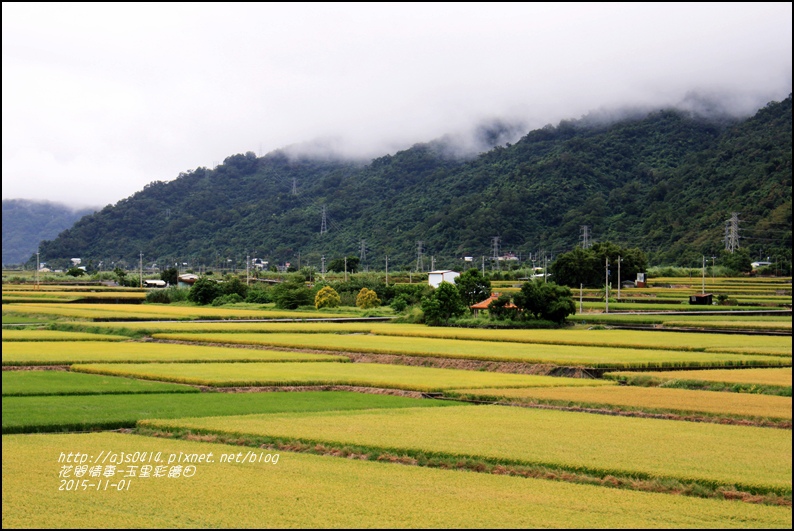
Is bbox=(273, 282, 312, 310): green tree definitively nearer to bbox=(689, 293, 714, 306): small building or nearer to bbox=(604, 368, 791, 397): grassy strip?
bbox=(689, 293, 714, 306): small building

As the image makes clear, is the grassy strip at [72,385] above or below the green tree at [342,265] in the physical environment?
below

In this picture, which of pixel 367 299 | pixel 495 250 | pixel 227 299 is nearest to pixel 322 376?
pixel 367 299

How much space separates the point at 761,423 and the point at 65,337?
3572cm

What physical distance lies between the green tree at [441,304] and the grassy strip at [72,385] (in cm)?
3120

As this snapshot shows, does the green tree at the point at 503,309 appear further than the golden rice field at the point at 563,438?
Yes

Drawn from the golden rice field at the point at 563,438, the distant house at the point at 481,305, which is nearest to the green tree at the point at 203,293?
the distant house at the point at 481,305

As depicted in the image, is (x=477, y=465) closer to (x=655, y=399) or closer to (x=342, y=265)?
(x=655, y=399)

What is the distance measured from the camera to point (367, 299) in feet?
249

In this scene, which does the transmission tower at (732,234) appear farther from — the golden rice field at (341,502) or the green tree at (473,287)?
the golden rice field at (341,502)

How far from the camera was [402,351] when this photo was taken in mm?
38000

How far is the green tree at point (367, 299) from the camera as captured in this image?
75250 mm

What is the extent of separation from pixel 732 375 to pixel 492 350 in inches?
465

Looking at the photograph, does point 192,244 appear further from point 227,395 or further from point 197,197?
point 227,395

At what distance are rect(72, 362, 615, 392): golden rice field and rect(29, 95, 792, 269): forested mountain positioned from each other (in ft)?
246
